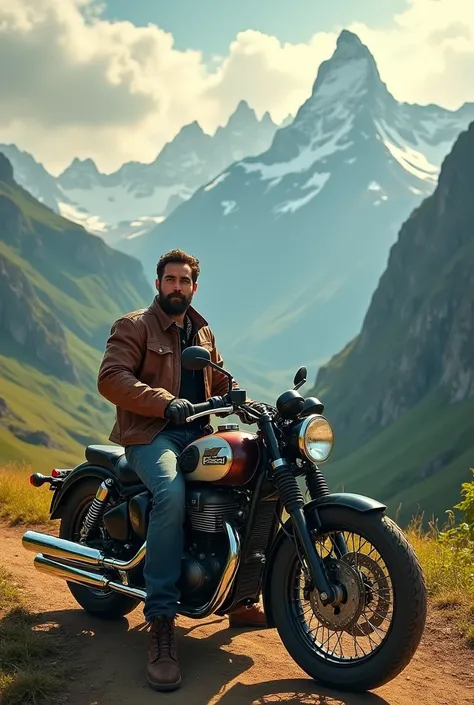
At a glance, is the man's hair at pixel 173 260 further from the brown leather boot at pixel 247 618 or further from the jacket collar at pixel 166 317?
the brown leather boot at pixel 247 618

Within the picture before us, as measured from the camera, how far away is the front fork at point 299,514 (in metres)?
5.17

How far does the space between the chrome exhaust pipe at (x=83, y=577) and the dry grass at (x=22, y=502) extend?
373cm

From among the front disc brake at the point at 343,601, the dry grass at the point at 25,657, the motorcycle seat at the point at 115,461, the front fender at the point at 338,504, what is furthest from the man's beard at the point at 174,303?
the dry grass at the point at 25,657

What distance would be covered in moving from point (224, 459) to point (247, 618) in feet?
6.63

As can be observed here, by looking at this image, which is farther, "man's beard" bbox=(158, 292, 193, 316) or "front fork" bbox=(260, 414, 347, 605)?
"man's beard" bbox=(158, 292, 193, 316)

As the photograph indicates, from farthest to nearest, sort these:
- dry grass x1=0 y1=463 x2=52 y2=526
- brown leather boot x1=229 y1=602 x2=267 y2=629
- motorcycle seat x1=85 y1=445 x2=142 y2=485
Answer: dry grass x1=0 y1=463 x2=52 y2=526 → brown leather boot x1=229 y1=602 x2=267 y2=629 → motorcycle seat x1=85 y1=445 x2=142 y2=485

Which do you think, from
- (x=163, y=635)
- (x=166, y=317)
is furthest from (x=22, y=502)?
(x=163, y=635)

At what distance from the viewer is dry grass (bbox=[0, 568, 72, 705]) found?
5059mm

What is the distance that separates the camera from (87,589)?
7.05 metres

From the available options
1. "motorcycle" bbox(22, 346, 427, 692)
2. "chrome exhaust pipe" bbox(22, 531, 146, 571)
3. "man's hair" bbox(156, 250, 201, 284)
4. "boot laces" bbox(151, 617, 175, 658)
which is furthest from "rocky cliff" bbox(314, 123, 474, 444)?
"boot laces" bbox(151, 617, 175, 658)

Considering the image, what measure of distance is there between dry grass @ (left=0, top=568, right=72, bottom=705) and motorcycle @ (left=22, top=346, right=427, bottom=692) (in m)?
0.65

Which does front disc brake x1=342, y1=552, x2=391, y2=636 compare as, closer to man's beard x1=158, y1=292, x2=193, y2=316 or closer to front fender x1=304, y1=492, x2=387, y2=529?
front fender x1=304, y1=492, x2=387, y2=529

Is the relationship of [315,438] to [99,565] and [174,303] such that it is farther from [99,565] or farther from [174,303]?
[99,565]

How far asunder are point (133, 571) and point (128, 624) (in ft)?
3.06
